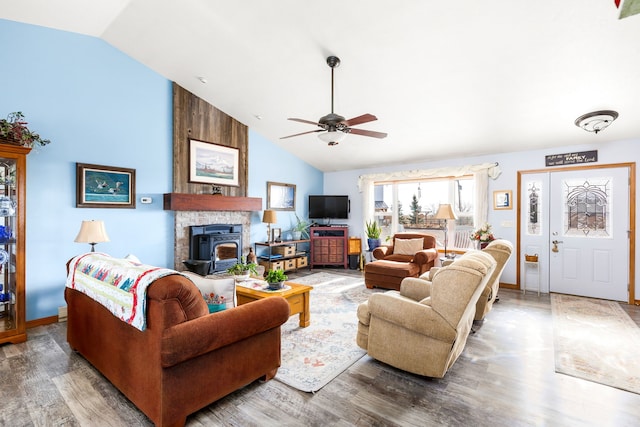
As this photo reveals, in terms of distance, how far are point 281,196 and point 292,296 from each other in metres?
3.62

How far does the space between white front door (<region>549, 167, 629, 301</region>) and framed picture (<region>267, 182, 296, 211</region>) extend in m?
4.87

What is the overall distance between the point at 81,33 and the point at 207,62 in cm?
154

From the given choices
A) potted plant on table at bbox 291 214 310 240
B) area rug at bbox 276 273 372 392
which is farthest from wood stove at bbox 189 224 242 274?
area rug at bbox 276 273 372 392

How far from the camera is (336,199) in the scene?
23.8 ft

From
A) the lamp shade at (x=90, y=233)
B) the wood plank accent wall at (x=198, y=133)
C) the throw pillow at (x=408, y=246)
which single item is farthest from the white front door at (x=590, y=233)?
the lamp shade at (x=90, y=233)

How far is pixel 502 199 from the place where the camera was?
5410 millimetres

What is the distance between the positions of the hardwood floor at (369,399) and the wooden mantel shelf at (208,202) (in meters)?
2.31

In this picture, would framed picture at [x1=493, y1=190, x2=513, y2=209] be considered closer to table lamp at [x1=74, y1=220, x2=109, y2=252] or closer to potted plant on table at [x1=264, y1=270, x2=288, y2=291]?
potted plant on table at [x1=264, y1=270, x2=288, y2=291]

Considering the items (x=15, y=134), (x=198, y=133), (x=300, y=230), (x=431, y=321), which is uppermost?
(x=198, y=133)

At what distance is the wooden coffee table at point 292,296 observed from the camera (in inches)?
126

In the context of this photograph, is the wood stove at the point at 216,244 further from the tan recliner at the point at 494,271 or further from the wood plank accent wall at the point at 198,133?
the tan recliner at the point at 494,271

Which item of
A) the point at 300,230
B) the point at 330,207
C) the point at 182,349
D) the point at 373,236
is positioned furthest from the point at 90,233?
the point at 373,236

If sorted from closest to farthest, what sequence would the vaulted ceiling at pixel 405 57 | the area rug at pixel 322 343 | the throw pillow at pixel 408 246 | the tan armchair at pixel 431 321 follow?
the tan armchair at pixel 431 321 < the area rug at pixel 322 343 < the vaulted ceiling at pixel 405 57 < the throw pillow at pixel 408 246

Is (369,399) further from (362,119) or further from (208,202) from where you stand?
(208,202)
